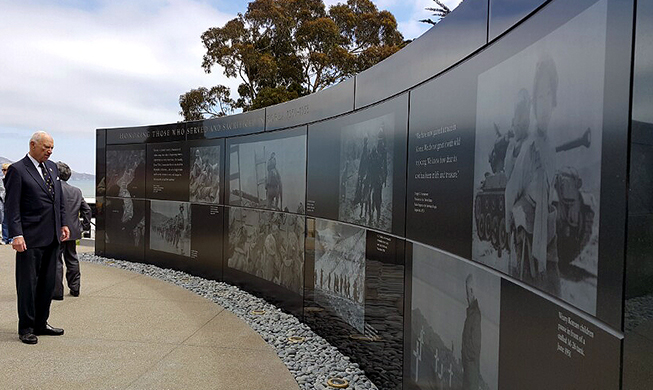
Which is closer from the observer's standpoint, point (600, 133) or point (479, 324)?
point (600, 133)

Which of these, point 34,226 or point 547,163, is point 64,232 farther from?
point 547,163

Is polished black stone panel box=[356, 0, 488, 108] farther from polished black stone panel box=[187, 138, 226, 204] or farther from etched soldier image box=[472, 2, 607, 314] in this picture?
polished black stone panel box=[187, 138, 226, 204]

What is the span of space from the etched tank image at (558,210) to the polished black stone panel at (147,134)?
27.2 feet

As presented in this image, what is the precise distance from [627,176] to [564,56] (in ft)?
2.05

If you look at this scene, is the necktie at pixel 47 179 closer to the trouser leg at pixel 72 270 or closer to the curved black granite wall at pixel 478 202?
the trouser leg at pixel 72 270

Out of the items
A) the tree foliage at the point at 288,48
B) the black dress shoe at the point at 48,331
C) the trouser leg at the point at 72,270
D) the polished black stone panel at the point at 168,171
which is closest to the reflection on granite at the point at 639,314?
the black dress shoe at the point at 48,331

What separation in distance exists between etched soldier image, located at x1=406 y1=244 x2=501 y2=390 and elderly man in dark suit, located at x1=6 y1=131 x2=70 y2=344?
12.5ft

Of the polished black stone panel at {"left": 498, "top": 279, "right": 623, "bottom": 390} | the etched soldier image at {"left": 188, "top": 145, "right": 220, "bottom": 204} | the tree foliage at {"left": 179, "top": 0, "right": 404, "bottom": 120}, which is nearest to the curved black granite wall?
the polished black stone panel at {"left": 498, "top": 279, "right": 623, "bottom": 390}

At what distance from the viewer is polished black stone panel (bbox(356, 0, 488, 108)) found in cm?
296

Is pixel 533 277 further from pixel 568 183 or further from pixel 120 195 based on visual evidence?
pixel 120 195

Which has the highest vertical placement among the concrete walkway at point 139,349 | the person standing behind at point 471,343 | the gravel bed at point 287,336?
the person standing behind at point 471,343

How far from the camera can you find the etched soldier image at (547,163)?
6.04 feet

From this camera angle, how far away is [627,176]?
164 cm

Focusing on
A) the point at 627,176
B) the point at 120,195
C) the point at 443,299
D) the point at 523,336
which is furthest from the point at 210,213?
the point at 627,176
